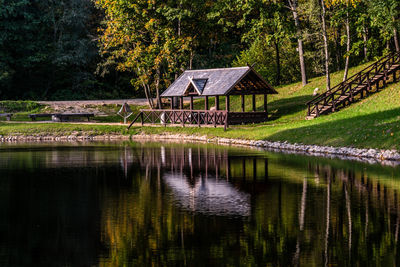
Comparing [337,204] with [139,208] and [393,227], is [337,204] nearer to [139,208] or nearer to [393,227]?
[393,227]

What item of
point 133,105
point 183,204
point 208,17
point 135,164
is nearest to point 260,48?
point 208,17

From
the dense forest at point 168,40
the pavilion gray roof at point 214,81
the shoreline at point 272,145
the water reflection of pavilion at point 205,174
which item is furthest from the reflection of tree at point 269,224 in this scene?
the dense forest at point 168,40

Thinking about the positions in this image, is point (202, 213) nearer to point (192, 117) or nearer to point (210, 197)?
point (210, 197)

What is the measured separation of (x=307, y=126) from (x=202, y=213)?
2420 centimetres

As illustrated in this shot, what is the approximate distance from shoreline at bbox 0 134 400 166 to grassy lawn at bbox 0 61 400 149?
0.48m

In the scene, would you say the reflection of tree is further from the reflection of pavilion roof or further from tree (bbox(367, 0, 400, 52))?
tree (bbox(367, 0, 400, 52))

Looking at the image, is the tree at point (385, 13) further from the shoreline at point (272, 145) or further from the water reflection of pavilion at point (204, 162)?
the water reflection of pavilion at point (204, 162)

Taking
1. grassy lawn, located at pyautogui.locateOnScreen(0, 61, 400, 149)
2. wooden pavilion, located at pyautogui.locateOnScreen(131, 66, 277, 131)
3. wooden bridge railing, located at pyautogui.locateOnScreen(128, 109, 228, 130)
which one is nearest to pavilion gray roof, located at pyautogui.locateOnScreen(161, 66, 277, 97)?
wooden pavilion, located at pyautogui.locateOnScreen(131, 66, 277, 131)

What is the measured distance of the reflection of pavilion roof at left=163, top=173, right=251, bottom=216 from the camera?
1806 centimetres

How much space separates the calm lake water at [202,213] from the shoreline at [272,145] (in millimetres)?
2301

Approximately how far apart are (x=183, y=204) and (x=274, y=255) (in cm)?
641

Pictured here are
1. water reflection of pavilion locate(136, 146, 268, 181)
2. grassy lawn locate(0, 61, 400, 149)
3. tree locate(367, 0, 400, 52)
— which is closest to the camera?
water reflection of pavilion locate(136, 146, 268, 181)

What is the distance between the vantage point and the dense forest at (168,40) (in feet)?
178

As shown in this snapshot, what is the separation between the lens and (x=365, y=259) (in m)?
12.5
